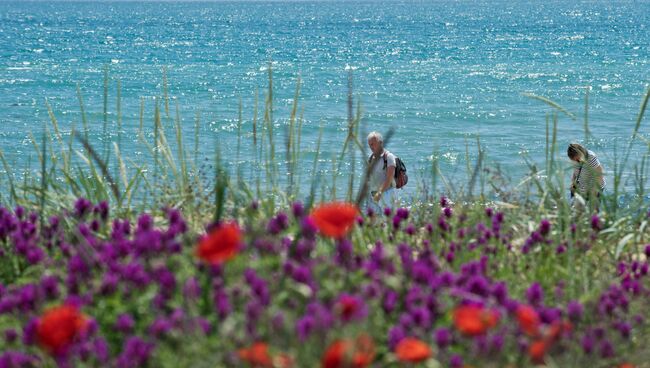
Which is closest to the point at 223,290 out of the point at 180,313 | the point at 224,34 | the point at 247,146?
the point at 180,313

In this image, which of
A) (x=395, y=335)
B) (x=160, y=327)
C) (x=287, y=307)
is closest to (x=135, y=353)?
(x=160, y=327)

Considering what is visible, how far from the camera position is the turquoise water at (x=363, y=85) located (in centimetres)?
2234

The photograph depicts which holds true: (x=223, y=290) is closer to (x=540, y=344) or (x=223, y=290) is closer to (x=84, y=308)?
(x=84, y=308)

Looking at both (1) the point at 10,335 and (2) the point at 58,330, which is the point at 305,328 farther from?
(1) the point at 10,335

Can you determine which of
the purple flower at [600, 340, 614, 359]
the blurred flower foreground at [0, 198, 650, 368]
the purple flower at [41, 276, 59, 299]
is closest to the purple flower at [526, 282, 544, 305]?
the blurred flower foreground at [0, 198, 650, 368]

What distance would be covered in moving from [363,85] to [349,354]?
110 feet

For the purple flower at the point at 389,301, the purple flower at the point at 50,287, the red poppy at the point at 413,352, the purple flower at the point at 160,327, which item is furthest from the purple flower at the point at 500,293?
the purple flower at the point at 50,287

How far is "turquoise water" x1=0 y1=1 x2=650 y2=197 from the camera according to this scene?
73.3 feet

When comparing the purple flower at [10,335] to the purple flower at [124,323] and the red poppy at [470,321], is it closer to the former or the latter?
the purple flower at [124,323]

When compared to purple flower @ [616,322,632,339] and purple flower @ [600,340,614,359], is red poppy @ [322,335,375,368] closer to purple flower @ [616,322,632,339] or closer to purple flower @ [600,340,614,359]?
purple flower @ [600,340,614,359]

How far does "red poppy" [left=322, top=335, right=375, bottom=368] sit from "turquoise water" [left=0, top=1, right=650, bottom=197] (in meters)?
3.25

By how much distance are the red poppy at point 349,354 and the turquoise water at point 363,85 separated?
10.7ft

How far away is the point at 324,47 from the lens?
2335 inches

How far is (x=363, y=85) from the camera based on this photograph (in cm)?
3572
